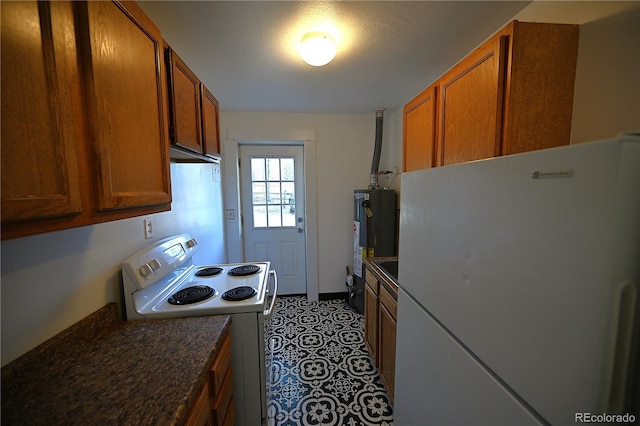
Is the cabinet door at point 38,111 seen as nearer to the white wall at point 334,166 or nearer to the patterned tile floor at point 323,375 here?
the patterned tile floor at point 323,375

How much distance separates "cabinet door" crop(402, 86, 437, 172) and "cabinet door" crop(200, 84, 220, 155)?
139 cm

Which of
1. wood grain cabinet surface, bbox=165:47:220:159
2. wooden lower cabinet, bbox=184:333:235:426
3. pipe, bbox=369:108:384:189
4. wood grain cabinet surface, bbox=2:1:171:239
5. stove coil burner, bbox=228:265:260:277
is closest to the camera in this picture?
wood grain cabinet surface, bbox=2:1:171:239

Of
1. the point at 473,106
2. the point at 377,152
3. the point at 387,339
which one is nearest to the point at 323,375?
the point at 387,339

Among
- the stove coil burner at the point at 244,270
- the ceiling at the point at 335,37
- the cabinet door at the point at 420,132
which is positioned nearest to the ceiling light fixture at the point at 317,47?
the ceiling at the point at 335,37

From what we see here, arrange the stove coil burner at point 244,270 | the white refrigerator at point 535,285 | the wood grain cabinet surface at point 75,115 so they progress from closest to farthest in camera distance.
Answer: the white refrigerator at point 535,285
the wood grain cabinet surface at point 75,115
the stove coil burner at point 244,270

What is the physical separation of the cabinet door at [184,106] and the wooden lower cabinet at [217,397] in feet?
3.34

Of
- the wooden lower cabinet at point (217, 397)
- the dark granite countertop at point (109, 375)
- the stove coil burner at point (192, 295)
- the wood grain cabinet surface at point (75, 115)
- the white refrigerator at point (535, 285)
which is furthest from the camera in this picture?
the stove coil burner at point (192, 295)

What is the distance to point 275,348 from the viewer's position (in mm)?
2156

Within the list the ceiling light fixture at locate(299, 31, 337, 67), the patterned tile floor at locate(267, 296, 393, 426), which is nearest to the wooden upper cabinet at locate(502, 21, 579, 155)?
the ceiling light fixture at locate(299, 31, 337, 67)

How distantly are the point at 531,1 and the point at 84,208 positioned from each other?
6.64ft

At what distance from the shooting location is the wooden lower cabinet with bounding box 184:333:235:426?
80 centimetres

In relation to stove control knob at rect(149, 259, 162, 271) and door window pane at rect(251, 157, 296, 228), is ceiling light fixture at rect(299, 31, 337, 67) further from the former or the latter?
door window pane at rect(251, 157, 296, 228)

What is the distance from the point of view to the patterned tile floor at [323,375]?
5.00 feet

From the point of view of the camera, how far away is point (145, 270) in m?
1.24
